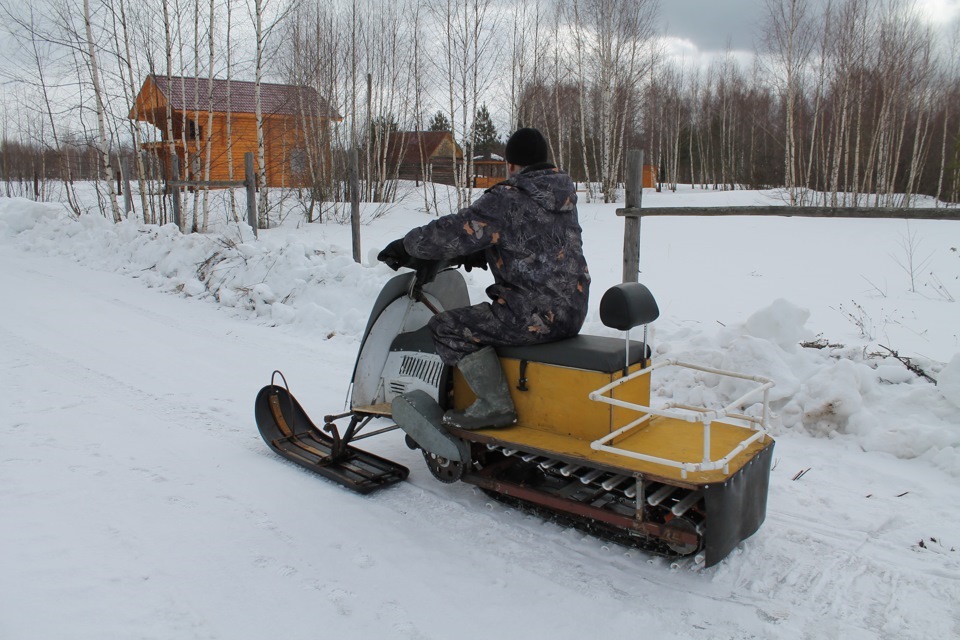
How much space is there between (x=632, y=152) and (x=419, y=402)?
130 inches

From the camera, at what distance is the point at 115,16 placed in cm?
1299

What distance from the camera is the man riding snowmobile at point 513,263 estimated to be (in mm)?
3346

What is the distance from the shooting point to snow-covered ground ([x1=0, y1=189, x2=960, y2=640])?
2.64 m

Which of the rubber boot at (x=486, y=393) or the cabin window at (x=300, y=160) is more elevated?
the cabin window at (x=300, y=160)

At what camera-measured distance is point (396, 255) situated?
12.2 ft

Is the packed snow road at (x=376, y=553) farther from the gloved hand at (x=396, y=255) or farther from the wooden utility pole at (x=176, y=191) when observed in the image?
the wooden utility pole at (x=176, y=191)

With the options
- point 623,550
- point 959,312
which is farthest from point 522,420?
point 959,312

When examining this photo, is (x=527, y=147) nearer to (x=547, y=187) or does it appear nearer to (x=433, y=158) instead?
(x=547, y=187)

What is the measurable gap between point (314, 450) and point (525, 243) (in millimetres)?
1888

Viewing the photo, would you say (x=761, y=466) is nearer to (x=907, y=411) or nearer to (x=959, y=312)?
(x=907, y=411)

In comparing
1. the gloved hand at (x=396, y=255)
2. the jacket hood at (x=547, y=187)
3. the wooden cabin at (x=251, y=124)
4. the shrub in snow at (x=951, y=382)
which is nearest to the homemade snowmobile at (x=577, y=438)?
the gloved hand at (x=396, y=255)

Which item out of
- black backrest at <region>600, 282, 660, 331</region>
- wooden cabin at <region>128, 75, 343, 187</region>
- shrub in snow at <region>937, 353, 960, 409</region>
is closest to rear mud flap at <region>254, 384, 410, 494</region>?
black backrest at <region>600, 282, 660, 331</region>

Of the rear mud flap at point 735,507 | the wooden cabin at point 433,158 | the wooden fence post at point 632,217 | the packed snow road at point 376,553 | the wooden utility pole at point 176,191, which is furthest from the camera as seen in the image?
the wooden cabin at point 433,158

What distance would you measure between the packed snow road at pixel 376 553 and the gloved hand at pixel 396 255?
1.25 m
